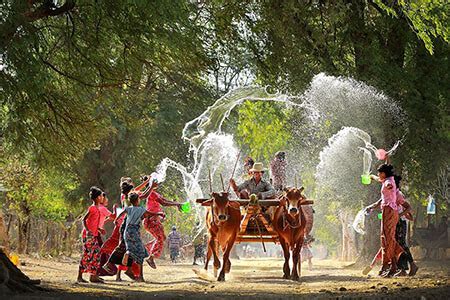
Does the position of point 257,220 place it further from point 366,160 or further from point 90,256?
point 366,160

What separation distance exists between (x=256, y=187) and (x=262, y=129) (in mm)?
20761

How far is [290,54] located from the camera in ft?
69.9

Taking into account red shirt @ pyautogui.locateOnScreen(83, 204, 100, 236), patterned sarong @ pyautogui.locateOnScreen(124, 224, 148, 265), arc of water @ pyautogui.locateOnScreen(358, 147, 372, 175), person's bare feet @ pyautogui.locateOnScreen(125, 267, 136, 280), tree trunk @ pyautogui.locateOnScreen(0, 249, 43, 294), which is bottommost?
tree trunk @ pyautogui.locateOnScreen(0, 249, 43, 294)

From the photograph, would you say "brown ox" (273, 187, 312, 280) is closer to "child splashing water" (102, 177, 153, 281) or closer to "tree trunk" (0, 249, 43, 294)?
"child splashing water" (102, 177, 153, 281)

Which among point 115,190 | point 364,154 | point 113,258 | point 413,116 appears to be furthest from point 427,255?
point 113,258

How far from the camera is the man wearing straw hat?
18.0 meters

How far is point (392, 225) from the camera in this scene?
17.5m

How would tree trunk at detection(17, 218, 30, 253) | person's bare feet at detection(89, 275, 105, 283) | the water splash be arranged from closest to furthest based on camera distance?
1. person's bare feet at detection(89, 275, 105, 283)
2. the water splash
3. tree trunk at detection(17, 218, 30, 253)

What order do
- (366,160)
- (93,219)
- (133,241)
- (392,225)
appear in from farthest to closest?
(366,160)
(392,225)
(93,219)
(133,241)

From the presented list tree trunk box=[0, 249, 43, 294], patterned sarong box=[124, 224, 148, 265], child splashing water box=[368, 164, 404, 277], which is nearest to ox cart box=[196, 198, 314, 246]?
child splashing water box=[368, 164, 404, 277]

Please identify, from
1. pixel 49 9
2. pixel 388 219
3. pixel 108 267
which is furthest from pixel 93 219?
pixel 388 219

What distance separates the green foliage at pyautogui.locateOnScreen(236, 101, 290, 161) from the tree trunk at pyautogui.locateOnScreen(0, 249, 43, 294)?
18528mm

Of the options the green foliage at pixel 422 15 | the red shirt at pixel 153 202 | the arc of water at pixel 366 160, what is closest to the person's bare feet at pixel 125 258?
the red shirt at pixel 153 202

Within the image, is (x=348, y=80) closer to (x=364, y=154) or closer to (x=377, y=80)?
(x=377, y=80)
